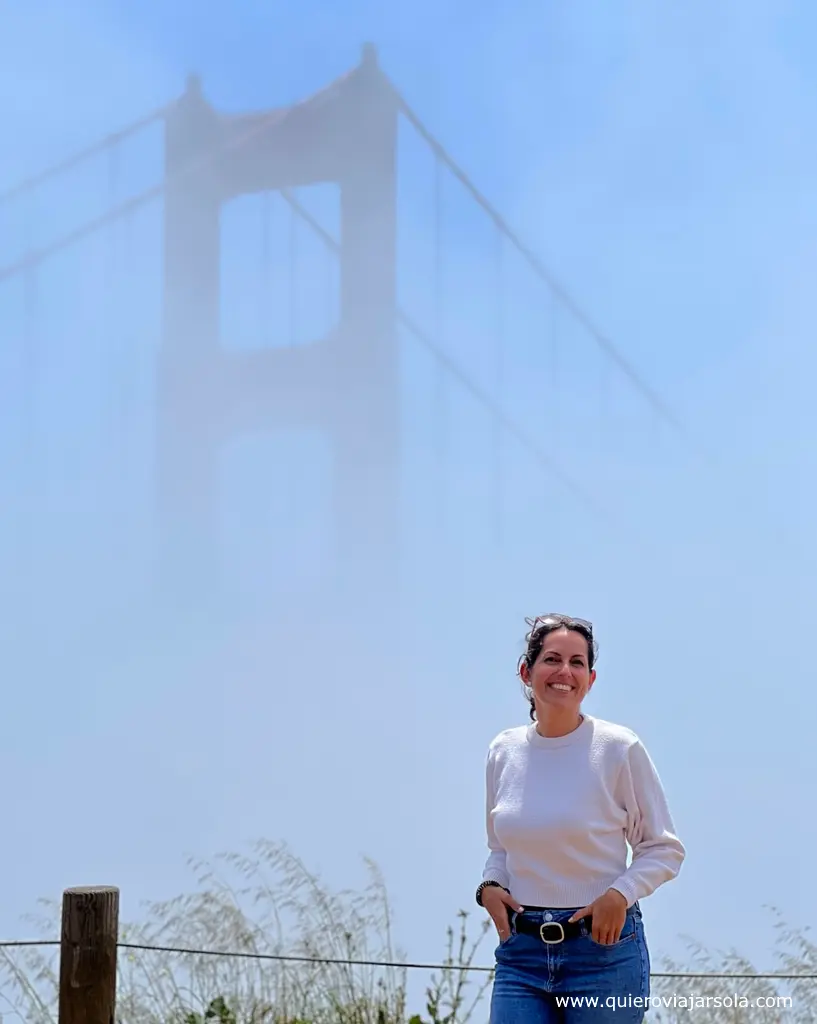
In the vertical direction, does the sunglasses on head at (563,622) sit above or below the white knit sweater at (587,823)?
above

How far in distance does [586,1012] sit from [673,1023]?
5.30 ft

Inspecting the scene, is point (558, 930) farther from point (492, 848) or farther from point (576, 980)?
point (492, 848)

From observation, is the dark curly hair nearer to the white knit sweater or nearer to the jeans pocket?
the white knit sweater

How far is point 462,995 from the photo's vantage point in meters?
2.67

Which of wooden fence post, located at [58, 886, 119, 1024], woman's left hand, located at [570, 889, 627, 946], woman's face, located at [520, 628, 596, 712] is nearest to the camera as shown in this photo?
woman's left hand, located at [570, 889, 627, 946]

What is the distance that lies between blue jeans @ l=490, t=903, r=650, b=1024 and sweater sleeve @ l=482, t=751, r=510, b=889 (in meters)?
0.06

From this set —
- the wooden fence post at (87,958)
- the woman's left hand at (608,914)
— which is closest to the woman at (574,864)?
the woman's left hand at (608,914)

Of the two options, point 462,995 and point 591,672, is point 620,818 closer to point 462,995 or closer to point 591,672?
point 591,672

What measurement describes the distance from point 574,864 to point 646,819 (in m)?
0.10

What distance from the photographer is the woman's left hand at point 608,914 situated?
1389mm

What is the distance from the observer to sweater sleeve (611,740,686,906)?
144 cm

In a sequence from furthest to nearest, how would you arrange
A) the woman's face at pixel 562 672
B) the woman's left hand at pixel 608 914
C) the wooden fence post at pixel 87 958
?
1. the wooden fence post at pixel 87 958
2. the woman's face at pixel 562 672
3. the woman's left hand at pixel 608 914

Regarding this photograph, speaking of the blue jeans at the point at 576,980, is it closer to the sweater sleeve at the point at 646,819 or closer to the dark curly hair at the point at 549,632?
the sweater sleeve at the point at 646,819

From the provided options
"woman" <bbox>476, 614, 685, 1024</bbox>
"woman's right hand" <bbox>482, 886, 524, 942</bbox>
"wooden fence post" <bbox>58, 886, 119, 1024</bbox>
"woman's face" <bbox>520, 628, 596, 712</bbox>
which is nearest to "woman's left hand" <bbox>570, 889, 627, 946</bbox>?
"woman" <bbox>476, 614, 685, 1024</bbox>
